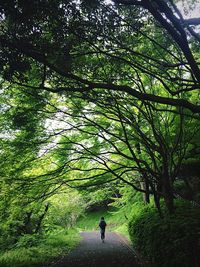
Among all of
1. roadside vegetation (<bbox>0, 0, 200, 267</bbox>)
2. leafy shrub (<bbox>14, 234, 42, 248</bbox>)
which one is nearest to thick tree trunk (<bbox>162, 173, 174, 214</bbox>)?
roadside vegetation (<bbox>0, 0, 200, 267</bbox>)

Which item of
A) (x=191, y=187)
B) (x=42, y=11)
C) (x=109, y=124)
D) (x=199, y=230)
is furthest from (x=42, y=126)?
(x=191, y=187)

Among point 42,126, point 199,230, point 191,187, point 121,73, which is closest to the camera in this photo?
point 199,230

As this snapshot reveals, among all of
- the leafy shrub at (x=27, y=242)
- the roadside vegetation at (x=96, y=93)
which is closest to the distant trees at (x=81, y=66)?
the roadside vegetation at (x=96, y=93)

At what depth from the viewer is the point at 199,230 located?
8.24 m

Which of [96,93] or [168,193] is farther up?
[96,93]

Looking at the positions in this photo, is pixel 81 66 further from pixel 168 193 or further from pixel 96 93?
A: pixel 168 193

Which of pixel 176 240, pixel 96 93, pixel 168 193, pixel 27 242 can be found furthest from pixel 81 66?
pixel 27 242

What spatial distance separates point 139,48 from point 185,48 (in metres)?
4.40

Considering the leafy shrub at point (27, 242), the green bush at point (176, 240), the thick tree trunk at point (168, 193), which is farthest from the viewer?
the leafy shrub at point (27, 242)

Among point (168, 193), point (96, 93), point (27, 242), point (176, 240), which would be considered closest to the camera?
point (176, 240)

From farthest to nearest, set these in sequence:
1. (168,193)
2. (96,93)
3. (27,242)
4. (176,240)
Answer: (27,242) → (168,193) → (96,93) → (176,240)

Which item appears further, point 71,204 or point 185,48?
point 71,204

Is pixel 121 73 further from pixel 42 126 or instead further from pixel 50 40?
pixel 42 126

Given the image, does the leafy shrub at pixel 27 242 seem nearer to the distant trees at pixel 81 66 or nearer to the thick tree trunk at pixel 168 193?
the distant trees at pixel 81 66
